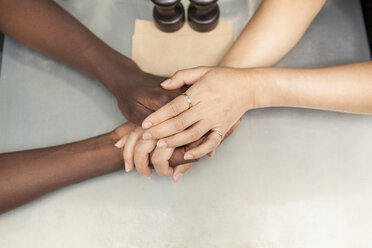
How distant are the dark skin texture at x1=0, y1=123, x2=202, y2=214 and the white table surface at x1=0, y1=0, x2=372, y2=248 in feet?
0.11

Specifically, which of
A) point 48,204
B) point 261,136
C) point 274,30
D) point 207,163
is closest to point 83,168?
point 48,204

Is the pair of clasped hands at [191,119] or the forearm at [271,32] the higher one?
the forearm at [271,32]

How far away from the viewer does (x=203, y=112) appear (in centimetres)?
61

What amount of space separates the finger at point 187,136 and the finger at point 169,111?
0.04 meters

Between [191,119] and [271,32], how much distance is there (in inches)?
10.3

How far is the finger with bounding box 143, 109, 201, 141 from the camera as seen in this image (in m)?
0.61

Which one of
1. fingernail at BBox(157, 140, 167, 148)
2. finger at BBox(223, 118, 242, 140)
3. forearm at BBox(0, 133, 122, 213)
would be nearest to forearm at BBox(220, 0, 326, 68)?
finger at BBox(223, 118, 242, 140)

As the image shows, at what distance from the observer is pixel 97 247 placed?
64 centimetres

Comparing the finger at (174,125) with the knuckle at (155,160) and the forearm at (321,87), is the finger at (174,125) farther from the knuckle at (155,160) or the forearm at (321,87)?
the forearm at (321,87)

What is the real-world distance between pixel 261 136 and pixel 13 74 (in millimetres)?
605

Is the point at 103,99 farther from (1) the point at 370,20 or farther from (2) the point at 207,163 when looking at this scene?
(1) the point at 370,20

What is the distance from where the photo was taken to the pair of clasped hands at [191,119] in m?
0.61

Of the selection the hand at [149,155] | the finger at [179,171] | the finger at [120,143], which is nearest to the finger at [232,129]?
the hand at [149,155]

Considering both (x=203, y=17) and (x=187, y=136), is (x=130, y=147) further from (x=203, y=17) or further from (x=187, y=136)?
(x=203, y=17)
